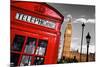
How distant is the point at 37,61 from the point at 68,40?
1.39 feet

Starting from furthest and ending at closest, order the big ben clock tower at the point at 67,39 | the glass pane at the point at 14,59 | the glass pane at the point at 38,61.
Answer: the big ben clock tower at the point at 67,39 < the glass pane at the point at 38,61 < the glass pane at the point at 14,59

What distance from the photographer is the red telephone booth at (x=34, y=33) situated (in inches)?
80.7

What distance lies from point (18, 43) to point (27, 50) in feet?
0.40

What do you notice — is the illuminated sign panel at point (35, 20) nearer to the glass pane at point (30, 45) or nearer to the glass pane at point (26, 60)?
the glass pane at point (30, 45)

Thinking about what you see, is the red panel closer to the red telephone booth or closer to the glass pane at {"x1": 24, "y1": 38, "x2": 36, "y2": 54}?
the red telephone booth

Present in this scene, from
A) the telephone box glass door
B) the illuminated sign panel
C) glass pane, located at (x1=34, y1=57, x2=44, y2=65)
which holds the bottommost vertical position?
glass pane, located at (x1=34, y1=57, x2=44, y2=65)

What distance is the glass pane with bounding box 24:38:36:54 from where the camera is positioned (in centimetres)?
211

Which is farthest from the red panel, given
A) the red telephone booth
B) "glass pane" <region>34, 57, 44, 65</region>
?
"glass pane" <region>34, 57, 44, 65</region>

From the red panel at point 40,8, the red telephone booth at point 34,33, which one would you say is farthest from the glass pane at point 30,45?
the red panel at point 40,8

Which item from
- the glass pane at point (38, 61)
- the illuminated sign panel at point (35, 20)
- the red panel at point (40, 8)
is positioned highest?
the red panel at point (40, 8)

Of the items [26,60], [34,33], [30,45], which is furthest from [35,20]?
[26,60]

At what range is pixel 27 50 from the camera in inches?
83.0
